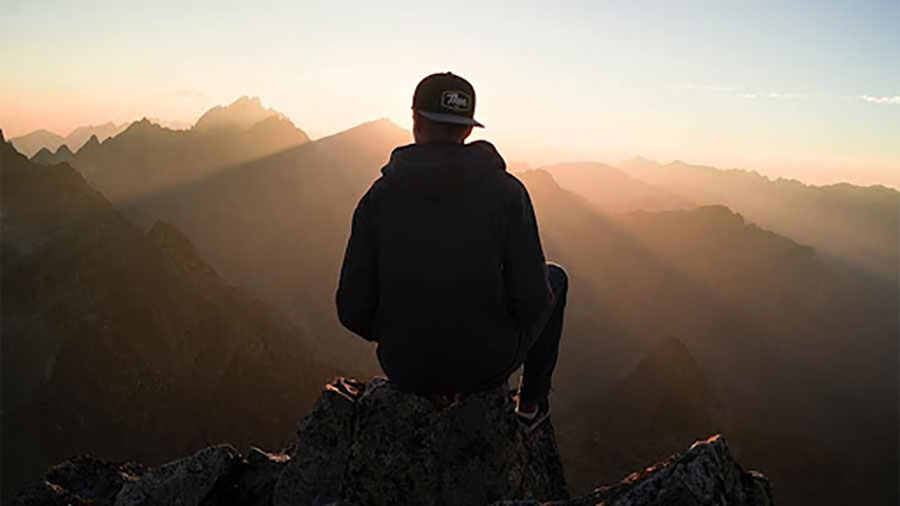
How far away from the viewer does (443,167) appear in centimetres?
436

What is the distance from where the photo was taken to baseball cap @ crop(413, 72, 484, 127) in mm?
4449

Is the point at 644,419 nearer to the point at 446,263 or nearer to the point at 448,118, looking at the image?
the point at 446,263

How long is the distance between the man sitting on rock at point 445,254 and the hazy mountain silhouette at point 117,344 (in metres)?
57.4

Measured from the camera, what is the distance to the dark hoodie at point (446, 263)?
439 cm

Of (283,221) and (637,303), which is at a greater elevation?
(283,221)

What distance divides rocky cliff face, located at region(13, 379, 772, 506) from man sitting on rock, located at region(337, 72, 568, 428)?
91 centimetres

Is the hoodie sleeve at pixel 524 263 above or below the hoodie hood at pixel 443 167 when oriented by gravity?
below

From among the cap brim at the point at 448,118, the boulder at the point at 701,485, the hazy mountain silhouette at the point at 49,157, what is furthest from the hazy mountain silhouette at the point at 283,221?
the boulder at the point at 701,485

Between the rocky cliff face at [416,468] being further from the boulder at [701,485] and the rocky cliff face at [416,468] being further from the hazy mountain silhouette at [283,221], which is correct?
the hazy mountain silhouette at [283,221]

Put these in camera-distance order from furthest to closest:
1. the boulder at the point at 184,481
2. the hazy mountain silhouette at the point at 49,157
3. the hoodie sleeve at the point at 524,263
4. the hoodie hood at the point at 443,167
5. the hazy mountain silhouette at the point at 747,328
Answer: the hazy mountain silhouette at the point at 49,157
the hazy mountain silhouette at the point at 747,328
the boulder at the point at 184,481
the hoodie sleeve at the point at 524,263
the hoodie hood at the point at 443,167

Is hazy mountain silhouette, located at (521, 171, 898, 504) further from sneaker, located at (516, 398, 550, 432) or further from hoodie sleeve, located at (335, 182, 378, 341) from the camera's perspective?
hoodie sleeve, located at (335, 182, 378, 341)

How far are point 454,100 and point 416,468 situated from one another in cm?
329

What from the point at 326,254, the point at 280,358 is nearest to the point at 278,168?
the point at 326,254

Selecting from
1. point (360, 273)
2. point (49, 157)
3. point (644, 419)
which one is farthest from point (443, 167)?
point (49, 157)
